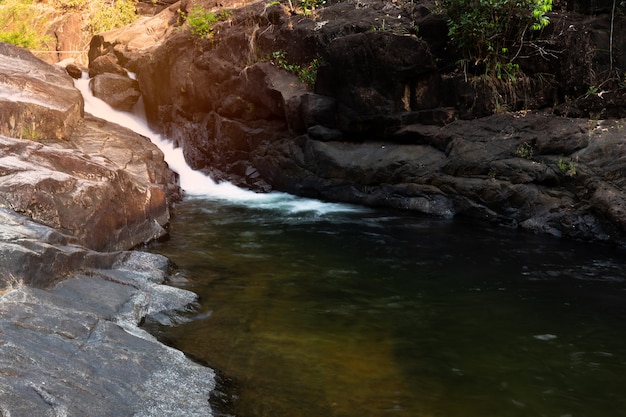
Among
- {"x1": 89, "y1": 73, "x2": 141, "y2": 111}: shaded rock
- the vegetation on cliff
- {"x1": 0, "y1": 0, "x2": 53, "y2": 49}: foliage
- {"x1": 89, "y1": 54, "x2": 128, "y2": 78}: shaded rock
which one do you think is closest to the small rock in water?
{"x1": 89, "y1": 73, "x2": 141, "y2": 111}: shaded rock

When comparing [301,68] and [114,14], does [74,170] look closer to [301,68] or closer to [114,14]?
[301,68]

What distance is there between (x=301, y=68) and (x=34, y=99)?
6523 millimetres

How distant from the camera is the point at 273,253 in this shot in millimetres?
8773

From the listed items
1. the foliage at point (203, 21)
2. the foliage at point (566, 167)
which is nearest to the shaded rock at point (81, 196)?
the foliage at point (566, 167)

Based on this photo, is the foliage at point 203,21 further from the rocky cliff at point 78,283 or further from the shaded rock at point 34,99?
the rocky cliff at point 78,283

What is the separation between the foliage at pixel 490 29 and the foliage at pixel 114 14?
15060 mm

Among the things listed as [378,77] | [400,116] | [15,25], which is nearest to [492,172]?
[400,116]

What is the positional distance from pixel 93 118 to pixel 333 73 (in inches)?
214

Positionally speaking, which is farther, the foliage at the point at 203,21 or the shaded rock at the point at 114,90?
the shaded rock at the point at 114,90

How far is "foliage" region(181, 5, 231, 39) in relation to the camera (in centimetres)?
1655

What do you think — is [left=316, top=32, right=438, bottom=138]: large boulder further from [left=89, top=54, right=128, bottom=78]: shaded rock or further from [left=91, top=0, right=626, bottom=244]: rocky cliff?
[left=89, top=54, right=128, bottom=78]: shaded rock

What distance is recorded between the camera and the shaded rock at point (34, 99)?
32.7 ft

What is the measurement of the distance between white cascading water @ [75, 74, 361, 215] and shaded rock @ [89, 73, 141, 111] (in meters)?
0.17

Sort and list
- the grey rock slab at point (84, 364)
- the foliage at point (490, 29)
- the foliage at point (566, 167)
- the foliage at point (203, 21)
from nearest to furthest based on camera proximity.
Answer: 1. the grey rock slab at point (84, 364)
2. the foliage at point (566, 167)
3. the foliage at point (490, 29)
4. the foliage at point (203, 21)
